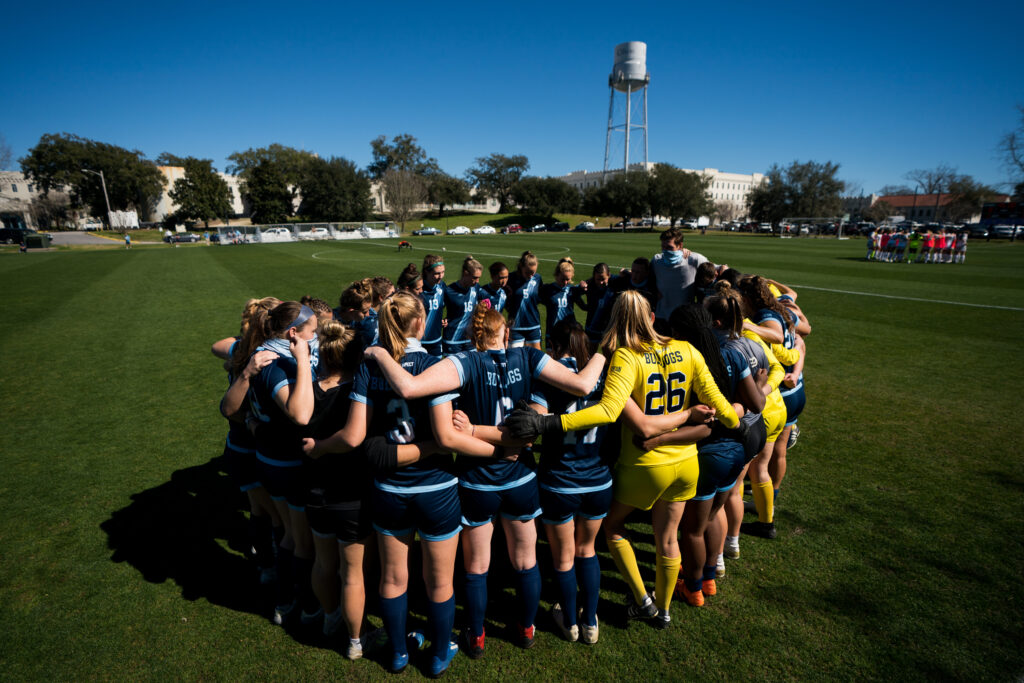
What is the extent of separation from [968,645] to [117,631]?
5790mm

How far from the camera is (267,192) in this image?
7644cm

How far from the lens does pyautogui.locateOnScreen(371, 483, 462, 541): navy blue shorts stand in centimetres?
263

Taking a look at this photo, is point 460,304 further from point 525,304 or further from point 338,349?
point 338,349

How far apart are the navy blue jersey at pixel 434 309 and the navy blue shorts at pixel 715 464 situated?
438 centimetres

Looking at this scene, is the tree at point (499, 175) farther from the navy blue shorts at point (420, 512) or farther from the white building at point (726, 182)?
the navy blue shorts at point (420, 512)

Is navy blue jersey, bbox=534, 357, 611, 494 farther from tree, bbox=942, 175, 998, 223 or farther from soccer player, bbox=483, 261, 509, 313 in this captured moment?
tree, bbox=942, 175, 998, 223

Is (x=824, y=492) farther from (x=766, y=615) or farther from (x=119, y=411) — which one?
(x=119, y=411)

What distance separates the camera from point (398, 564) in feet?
9.22

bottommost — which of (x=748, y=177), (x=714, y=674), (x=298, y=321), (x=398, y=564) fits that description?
(x=714, y=674)

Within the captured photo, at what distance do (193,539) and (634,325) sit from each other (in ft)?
14.5

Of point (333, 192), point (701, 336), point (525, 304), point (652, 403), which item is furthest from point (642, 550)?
point (333, 192)

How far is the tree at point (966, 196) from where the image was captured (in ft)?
244

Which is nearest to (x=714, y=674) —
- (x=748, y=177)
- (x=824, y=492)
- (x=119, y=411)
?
(x=824, y=492)

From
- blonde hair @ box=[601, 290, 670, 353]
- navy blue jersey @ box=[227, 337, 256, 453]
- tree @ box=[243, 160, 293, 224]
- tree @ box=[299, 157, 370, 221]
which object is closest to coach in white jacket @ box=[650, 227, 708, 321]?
blonde hair @ box=[601, 290, 670, 353]
